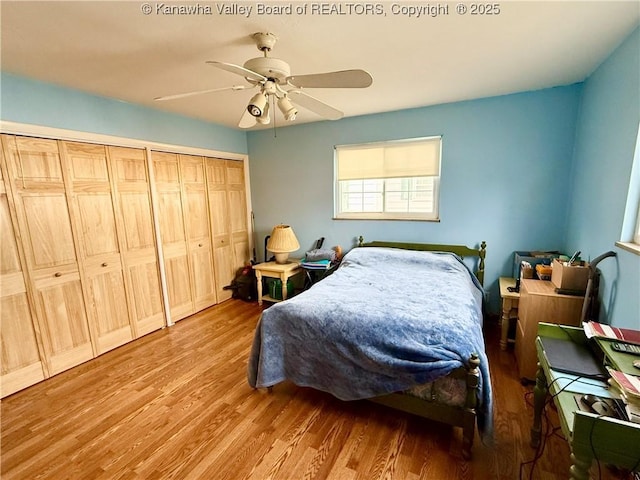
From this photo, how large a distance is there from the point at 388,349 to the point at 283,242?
7.55 ft

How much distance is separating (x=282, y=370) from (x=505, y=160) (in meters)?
2.86

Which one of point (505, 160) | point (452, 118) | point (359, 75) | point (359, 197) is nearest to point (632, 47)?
point (505, 160)

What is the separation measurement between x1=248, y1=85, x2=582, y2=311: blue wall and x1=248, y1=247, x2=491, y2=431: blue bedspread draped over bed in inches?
37.3

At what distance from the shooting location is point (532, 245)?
288 centimetres

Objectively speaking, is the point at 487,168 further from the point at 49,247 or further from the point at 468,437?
the point at 49,247

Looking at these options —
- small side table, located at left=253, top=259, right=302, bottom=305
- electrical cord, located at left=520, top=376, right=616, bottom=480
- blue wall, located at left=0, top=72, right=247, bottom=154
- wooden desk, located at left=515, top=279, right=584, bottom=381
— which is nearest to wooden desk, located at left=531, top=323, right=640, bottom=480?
electrical cord, located at left=520, top=376, right=616, bottom=480

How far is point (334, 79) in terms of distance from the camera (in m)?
1.52

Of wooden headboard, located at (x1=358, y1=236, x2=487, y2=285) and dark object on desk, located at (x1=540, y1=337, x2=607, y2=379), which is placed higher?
wooden headboard, located at (x1=358, y1=236, x2=487, y2=285)

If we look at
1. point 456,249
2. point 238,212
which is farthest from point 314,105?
point 238,212

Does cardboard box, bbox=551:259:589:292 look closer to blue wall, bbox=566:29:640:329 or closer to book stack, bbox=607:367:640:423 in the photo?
blue wall, bbox=566:29:640:329

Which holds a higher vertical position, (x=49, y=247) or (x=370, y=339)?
(x=49, y=247)

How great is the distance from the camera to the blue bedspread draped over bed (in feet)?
5.27

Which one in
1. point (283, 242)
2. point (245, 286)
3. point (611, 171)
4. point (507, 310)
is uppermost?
point (611, 171)

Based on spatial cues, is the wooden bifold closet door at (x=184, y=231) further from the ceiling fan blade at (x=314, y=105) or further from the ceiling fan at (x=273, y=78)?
the ceiling fan blade at (x=314, y=105)
